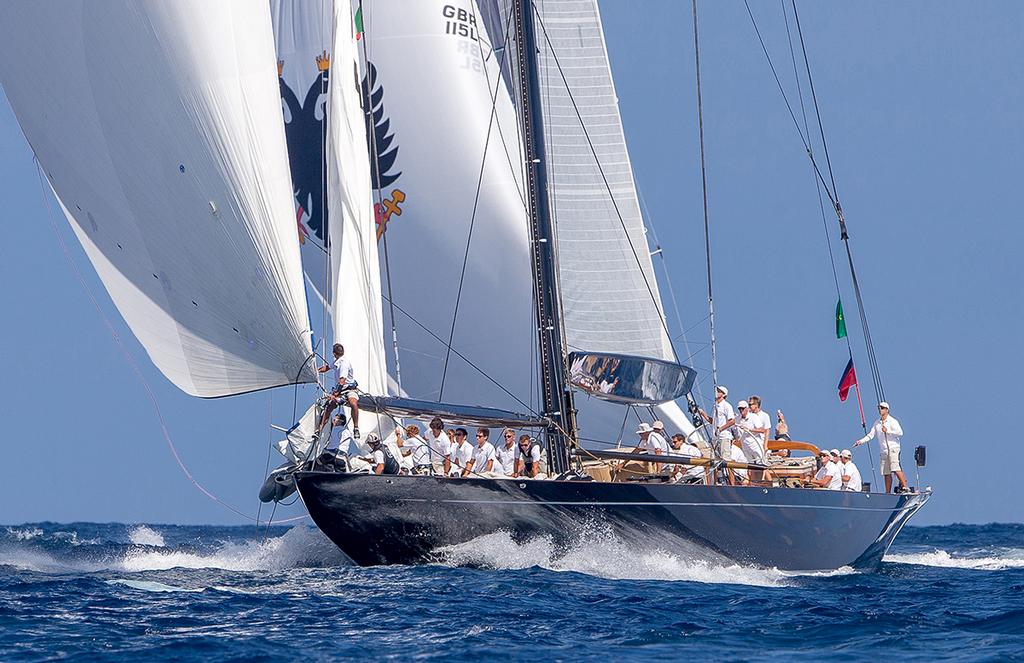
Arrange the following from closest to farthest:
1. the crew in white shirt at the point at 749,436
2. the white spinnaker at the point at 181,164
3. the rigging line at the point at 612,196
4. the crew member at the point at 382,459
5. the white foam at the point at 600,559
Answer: the white spinnaker at the point at 181,164
the crew member at the point at 382,459
the white foam at the point at 600,559
the crew in white shirt at the point at 749,436
the rigging line at the point at 612,196

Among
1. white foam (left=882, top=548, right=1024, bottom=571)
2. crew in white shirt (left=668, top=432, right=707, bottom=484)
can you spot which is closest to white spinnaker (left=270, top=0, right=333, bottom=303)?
crew in white shirt (left=668, top=432, right=707, bottom=484)

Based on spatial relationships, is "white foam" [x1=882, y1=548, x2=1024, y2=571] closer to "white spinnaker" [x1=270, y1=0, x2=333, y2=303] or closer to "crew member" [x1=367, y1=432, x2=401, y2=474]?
"crew member" [x1=367, y1=432, x2=401, y2=474]

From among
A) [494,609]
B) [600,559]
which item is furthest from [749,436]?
[494,609]

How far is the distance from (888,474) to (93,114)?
10875 millimetres

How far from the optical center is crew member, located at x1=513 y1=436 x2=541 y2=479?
16.2m

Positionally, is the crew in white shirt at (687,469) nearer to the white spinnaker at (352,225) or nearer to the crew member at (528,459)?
the crew member at (528,459)

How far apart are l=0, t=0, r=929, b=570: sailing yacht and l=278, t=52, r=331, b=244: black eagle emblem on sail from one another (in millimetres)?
345

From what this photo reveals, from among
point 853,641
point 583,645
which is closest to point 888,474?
point 853,641

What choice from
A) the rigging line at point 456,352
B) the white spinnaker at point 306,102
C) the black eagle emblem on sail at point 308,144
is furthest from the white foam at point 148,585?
the black eagle emblem on sail at point 308,144

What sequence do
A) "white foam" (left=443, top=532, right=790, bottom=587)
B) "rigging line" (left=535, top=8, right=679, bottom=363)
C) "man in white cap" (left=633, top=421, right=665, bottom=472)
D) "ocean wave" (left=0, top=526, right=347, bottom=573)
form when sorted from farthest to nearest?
"rigging line" (left=535, top=8, right=679, bottom=363) < "man in white cap" (left=633, top=421, right=665, bottom=472) < "ocean wave" (left=0, top=526, right=347, bottom=573) < "white foam" (left=443, top=532, right=790, bottom=587)

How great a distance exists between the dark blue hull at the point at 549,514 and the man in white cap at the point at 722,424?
896 millimetres

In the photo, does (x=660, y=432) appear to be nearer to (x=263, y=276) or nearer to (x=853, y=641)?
(x=263, y=276)

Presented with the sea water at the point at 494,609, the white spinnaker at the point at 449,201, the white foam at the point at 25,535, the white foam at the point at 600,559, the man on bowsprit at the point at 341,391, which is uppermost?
the white spinnaker at the point at 449,201

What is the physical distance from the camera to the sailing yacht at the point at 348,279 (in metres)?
14.4
